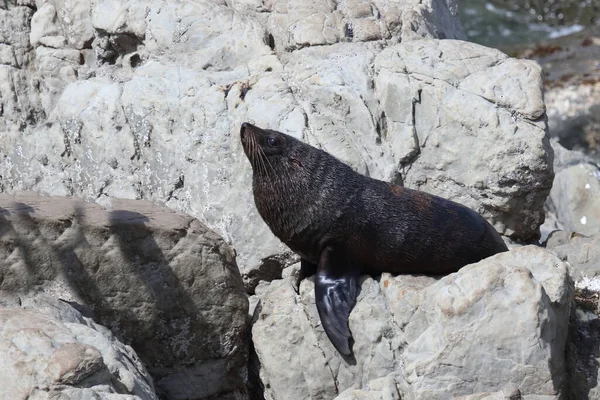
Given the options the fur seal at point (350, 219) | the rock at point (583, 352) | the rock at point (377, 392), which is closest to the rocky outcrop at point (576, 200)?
the fur seal at point (350, 219)

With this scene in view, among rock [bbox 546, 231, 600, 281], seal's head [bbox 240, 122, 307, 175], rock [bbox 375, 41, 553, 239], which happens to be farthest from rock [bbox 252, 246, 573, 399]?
rock [bbox 546, 231, 600, 281]

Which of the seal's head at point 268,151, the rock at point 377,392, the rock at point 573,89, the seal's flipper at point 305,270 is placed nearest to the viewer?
the rock at point 377,392

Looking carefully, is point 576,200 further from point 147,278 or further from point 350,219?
point 147,278

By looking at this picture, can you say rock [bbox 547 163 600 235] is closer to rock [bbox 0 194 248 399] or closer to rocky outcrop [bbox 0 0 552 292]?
rocky outcrop [bbox 0 0 552 292]

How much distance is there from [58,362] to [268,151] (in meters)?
2.89

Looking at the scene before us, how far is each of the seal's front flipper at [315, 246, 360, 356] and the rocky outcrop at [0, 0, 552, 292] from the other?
3.98 feet

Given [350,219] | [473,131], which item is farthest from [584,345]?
[473,131]

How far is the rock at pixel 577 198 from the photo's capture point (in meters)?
11.0

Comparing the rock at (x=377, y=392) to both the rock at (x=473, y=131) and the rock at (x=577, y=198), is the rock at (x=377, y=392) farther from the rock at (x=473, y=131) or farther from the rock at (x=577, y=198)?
the rock at (x=577, y=198)

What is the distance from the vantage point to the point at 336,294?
646 centimetres

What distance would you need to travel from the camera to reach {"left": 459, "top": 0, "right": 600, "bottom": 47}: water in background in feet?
75.2

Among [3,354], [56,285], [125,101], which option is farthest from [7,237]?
[125,101]

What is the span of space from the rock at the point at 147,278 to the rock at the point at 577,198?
575 cm

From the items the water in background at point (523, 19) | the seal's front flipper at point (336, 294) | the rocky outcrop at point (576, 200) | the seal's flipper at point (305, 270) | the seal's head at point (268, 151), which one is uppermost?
the seal's head at point (268, 151)
